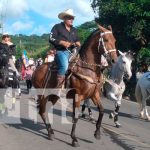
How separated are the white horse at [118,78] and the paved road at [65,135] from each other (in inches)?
30.1

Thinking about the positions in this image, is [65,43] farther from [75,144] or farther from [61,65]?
[75,144]

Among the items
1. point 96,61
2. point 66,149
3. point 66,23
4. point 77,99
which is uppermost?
point 66,23

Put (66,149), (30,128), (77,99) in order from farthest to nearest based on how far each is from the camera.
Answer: (30,128) → (77,99) → (66,149)

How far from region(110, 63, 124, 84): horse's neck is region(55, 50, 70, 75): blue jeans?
3182 mm

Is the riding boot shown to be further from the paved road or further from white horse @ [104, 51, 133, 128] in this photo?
white horse @ [104, 51, 133, 128]

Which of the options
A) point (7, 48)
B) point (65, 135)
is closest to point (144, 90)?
point (7, 48)

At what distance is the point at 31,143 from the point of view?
33.0 feet

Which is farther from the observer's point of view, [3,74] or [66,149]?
[3,74]

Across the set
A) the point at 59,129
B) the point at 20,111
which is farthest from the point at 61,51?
the point at 20,111

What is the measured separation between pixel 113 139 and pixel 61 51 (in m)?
2.35

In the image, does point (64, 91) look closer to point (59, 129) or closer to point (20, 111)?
point (59, 129)

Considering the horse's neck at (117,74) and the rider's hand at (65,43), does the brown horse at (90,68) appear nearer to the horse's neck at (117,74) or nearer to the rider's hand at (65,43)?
the rider's hand at (65,43)

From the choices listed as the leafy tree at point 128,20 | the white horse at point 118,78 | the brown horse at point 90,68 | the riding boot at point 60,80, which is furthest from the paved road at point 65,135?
the leafy tree at point 128,20

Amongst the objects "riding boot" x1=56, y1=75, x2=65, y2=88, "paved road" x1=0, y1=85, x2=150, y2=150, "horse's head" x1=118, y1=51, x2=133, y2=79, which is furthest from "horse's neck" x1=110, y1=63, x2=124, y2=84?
"riding boot" x1=56, y1=75, x2=65, y2=88
